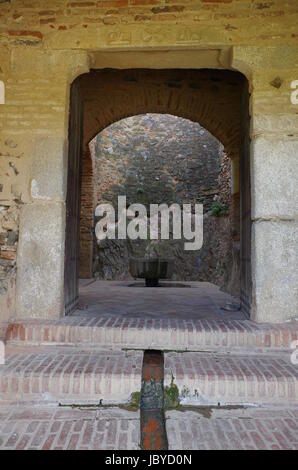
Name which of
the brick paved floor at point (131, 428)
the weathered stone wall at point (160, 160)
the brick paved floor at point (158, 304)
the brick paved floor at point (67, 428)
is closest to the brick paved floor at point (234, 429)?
the brick paved floor at point (131, 428)

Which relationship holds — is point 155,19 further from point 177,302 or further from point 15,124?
point 177,302

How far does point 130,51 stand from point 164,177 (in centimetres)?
1039

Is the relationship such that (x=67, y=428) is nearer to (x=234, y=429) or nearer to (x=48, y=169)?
(x=234, y=429)

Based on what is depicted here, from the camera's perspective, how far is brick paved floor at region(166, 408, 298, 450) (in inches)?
77.5

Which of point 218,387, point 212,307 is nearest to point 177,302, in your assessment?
point 212,307

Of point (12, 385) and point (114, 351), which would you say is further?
point (114, 351)

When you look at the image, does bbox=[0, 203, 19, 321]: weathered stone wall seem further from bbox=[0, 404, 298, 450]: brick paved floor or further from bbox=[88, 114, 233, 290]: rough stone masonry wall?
bbox=[88, 114, 233, 290]: rough stone masonry wall

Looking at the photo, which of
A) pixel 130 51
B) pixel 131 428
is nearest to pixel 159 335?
pixel 131 428

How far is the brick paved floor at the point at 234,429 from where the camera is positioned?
1.97 meters

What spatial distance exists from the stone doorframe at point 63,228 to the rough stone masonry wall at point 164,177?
7822 mm

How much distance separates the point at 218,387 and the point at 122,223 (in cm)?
1023

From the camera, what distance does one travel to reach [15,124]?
135 inches

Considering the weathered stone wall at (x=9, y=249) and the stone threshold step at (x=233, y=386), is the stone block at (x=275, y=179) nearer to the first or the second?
the stone threshold step at (x=233, y=386)

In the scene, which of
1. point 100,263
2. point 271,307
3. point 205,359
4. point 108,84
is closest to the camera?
point 205,359
